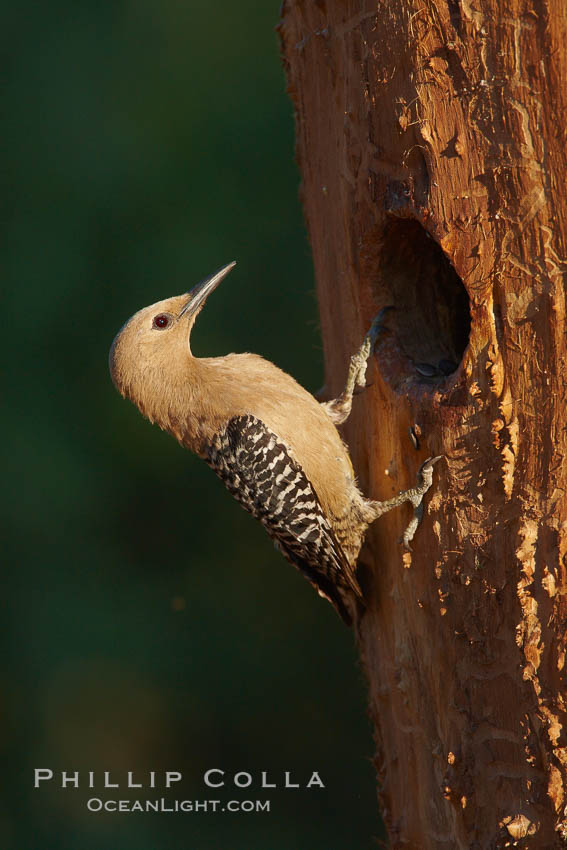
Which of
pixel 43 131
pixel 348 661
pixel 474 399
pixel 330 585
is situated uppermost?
pixel 43 131

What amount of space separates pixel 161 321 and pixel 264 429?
65 cm

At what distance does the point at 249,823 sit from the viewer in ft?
22.8

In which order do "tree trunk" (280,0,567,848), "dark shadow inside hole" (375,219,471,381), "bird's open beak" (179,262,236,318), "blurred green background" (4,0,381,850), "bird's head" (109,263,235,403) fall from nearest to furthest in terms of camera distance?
"tree trunk" (280,0,567,848) → "dark shadow inside hole" (375,219,471,381) → "bird's head" (109,263,235,403) → "bird's open beak" (179,262,236,318) → "blurred green background" (4,0,381,850)

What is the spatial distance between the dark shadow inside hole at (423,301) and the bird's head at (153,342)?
0.70m

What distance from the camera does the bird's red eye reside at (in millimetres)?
3897

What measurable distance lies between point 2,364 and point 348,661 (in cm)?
342

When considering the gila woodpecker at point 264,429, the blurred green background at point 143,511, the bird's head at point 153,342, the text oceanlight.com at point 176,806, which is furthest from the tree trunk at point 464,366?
the text oceanlight.com at point 176,806

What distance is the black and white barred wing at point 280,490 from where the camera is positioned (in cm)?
372

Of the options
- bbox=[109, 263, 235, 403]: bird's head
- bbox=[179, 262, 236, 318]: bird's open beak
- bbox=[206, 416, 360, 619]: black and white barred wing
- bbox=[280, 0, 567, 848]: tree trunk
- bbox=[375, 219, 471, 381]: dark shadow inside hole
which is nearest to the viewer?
bbox=[280, 0, 567, 848]: tree trunk

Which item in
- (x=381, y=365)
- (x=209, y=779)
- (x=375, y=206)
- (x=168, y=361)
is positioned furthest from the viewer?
(x=209, y=779)

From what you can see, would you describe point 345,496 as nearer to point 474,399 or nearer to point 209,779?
point 474,399

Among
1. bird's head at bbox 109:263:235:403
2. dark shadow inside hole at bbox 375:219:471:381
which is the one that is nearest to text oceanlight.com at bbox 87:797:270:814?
bird's head at bbox 109:263:235:403

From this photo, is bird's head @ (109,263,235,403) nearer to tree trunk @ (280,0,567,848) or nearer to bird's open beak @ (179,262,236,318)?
bird's open beak @ (179,262,236,318)

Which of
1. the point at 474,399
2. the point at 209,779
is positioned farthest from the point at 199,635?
the point at 474,399
